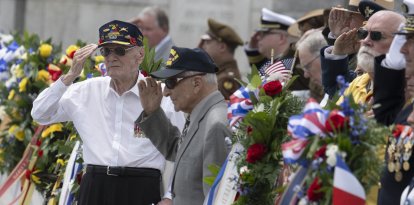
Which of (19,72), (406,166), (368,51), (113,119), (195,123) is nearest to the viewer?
(406,166)

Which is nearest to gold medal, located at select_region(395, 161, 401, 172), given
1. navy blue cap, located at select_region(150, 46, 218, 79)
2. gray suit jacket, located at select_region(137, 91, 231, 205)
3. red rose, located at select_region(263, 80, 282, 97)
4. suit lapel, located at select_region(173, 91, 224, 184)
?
red rose, located at select_region(263, 80, 282, 97)

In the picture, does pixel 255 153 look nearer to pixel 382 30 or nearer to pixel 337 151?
pixel 382 30

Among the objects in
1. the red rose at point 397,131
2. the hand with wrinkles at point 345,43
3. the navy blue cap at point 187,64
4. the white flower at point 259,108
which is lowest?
the navy blue cap at point 187,64

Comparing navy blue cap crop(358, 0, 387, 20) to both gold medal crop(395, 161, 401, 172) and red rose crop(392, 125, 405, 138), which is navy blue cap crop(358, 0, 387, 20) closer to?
red rose crop(392, 125, 405, 138)

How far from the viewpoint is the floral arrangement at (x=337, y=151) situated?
6.12 m

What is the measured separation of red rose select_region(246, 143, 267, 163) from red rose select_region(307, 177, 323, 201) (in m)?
1.20

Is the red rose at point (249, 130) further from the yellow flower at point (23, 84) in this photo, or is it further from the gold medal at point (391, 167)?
the yellow flower at point (23, 84)

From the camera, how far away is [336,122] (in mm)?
6207

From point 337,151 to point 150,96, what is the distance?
2807mm

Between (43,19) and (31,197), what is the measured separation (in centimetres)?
873

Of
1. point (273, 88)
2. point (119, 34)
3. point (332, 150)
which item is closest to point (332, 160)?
point (332, 150)

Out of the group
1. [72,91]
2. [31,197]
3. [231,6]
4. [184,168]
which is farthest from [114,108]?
[231,6]

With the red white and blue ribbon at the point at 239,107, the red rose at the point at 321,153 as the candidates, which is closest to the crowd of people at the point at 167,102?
the red white and blue ribbon at the point at 239,107

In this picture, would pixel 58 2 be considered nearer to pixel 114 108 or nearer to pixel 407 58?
pixel 114 108
